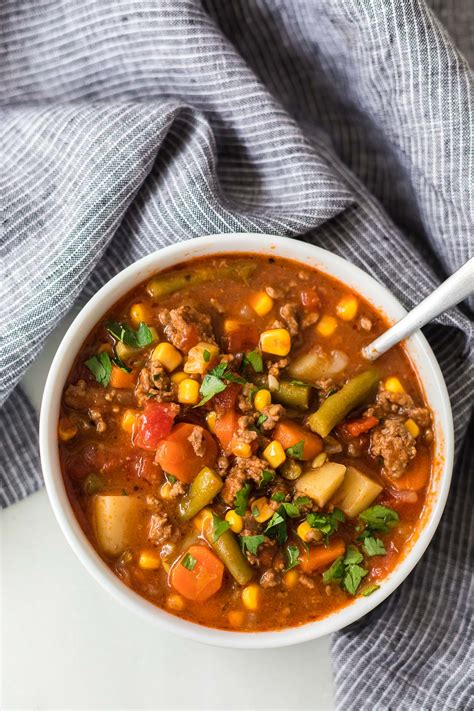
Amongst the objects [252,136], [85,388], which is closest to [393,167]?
[252,136]

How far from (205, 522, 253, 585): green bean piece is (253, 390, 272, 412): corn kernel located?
0.64 metres

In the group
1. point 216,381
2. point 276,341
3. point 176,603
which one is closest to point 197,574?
point 176,603

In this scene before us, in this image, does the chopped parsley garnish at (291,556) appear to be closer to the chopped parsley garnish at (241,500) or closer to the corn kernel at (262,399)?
the chopped parsley garnish at (241,500)

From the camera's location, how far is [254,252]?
396 centimetres

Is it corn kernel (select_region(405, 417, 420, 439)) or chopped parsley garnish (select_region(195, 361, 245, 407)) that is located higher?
chopped parsley garnish (select_region(195, 361, 245, 407))

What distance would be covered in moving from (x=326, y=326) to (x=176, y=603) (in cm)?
162

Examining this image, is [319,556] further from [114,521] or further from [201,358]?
[201,358]

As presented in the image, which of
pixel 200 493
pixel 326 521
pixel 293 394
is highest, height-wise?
pixel 293 394

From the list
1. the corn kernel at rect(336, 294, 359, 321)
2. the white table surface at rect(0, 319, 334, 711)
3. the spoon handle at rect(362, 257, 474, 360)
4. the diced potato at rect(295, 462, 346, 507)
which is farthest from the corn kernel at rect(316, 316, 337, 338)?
the white table surface at rect(0, 319, 334, 711)

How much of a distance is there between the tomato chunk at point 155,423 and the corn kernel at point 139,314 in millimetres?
446

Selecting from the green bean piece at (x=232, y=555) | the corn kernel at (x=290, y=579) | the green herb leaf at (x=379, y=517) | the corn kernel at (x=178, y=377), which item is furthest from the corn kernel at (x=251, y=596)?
the corn kernel at (x=178, y=377)

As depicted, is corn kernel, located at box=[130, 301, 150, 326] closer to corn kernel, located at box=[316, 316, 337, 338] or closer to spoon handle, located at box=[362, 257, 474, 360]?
corn kernel, located at box=[316, 316, 337, 338]

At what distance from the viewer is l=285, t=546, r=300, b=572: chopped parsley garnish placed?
3842mm

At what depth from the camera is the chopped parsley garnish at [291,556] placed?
384 centimetres
